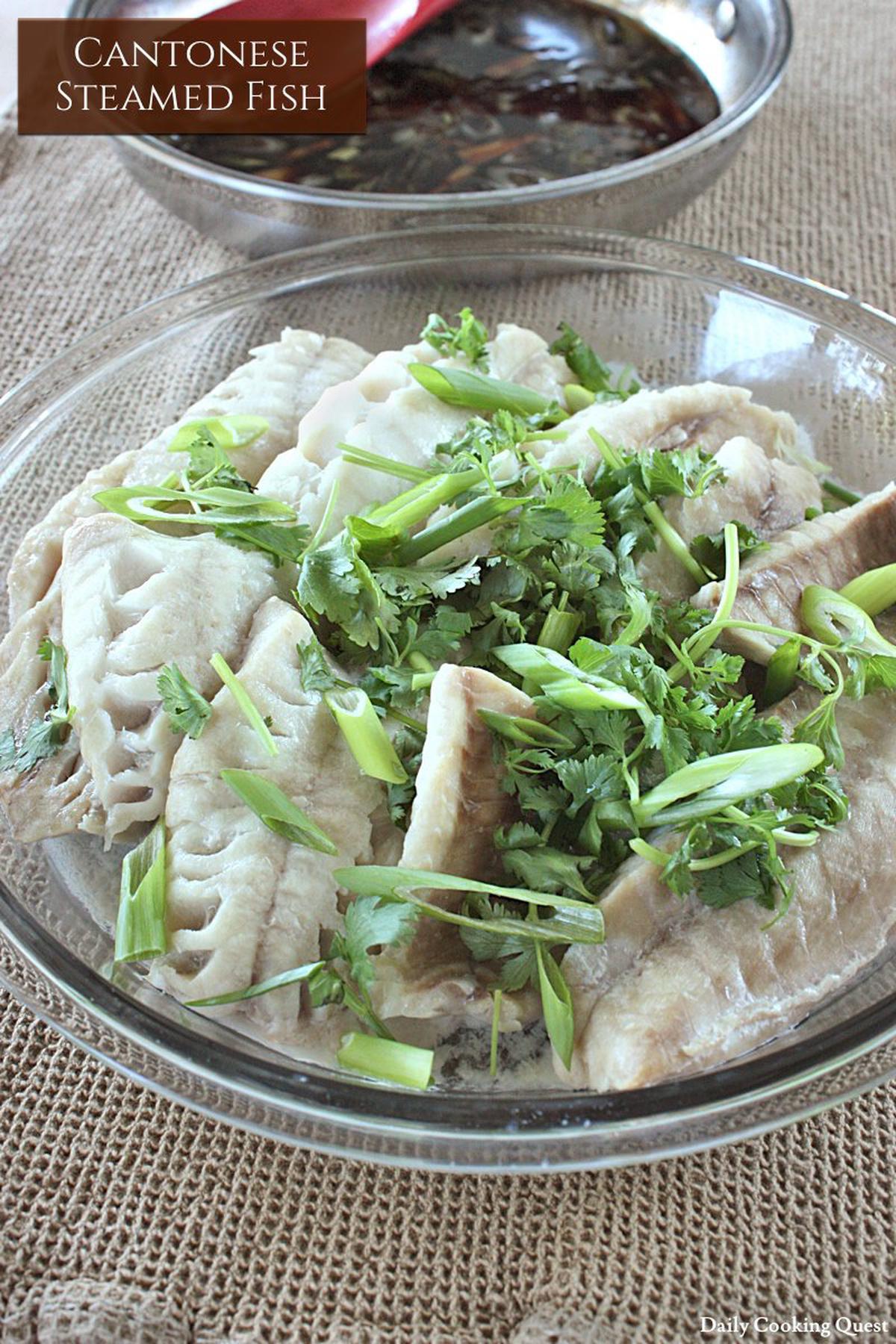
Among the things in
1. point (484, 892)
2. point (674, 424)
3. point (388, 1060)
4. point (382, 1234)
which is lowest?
point (382, 1234)

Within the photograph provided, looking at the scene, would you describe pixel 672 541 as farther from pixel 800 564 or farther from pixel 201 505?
pixel 201 505

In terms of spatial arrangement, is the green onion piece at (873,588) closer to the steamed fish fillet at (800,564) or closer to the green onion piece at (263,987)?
the steamed fish fillet at (800,564)

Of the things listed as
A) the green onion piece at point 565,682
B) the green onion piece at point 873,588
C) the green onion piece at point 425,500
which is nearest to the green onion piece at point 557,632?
the green onion piece at point 565,682

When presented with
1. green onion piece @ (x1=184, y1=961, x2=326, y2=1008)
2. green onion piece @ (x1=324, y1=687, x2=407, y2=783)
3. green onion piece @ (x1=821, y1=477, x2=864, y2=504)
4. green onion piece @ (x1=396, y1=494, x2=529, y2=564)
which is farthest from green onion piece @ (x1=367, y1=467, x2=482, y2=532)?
green onion piece @ (x1=821, y1=477, x2=864, y2=504)

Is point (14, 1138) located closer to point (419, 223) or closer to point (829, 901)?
point (829, 901)

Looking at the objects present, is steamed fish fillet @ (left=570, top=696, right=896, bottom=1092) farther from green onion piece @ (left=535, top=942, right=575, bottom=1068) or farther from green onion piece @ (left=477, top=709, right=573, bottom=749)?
green onion piece @ (left=477, top=709, right=573, bottom=749)

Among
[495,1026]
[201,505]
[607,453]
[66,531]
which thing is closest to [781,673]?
[607,453]
